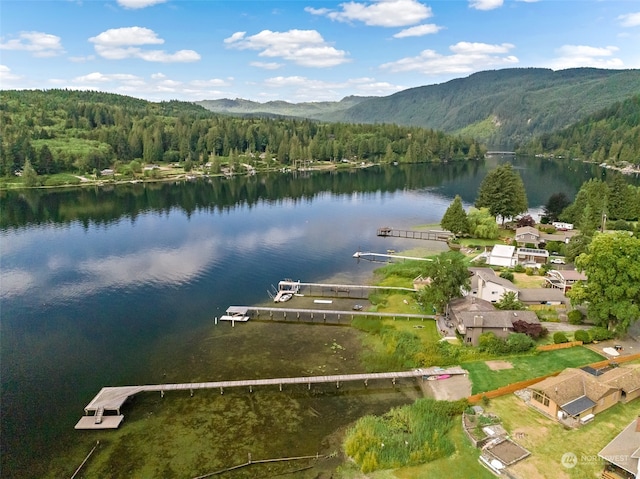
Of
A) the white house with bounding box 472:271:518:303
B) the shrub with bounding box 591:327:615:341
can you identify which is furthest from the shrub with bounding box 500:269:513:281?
the shrub with bounding box 591:327:615:341

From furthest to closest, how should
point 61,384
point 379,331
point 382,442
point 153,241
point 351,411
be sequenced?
point 153,241 → point 379,331 → point 61,384 → point 351,411 → point 382,442

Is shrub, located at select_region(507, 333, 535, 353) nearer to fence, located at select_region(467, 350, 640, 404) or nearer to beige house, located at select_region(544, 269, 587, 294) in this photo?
fence, located at select_region(467, 350, 640, 404)

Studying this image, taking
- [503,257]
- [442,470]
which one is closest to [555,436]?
[442,470]

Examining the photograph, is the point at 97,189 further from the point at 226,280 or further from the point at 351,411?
the point at 351,411

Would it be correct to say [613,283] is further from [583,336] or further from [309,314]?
[309,314]

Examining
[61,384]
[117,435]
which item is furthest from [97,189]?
[117,435]

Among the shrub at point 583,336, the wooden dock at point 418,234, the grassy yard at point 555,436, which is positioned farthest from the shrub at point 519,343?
the wooden dock at point 418,234

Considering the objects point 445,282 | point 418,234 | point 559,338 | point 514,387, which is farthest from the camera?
point 418,234
